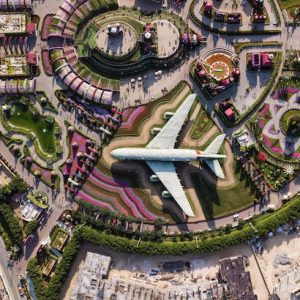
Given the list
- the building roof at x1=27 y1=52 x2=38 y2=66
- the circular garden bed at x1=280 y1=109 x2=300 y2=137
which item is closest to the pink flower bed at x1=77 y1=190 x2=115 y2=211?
the building roof at x1=27 y1=52 x2=38 y2=66

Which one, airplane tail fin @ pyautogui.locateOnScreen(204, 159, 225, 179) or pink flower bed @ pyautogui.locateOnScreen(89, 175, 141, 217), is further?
pink flower bed @ pyautogui.locateOnScreen(89, 175, 141, 217)

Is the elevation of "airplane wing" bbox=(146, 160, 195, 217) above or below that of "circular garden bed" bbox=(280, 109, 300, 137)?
below

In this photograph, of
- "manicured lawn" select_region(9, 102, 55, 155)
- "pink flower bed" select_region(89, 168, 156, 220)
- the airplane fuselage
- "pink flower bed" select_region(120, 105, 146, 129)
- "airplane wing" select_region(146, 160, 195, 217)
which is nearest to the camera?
the airplane fuselage

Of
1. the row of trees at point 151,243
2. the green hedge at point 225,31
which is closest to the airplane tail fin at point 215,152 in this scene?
the row of trees at point 151,243

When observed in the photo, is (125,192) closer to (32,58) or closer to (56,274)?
(56,274)

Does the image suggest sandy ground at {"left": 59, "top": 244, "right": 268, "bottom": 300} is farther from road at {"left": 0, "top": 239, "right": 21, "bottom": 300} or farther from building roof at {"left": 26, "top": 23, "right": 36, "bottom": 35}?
building roof at {"left": 26, "top": 23, "right": 36, "bottom": 35}

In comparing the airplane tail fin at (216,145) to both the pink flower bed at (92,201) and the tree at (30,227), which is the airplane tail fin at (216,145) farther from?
the tree at (30,227)

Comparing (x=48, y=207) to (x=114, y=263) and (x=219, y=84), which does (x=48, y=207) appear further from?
(x=219, y=84)
